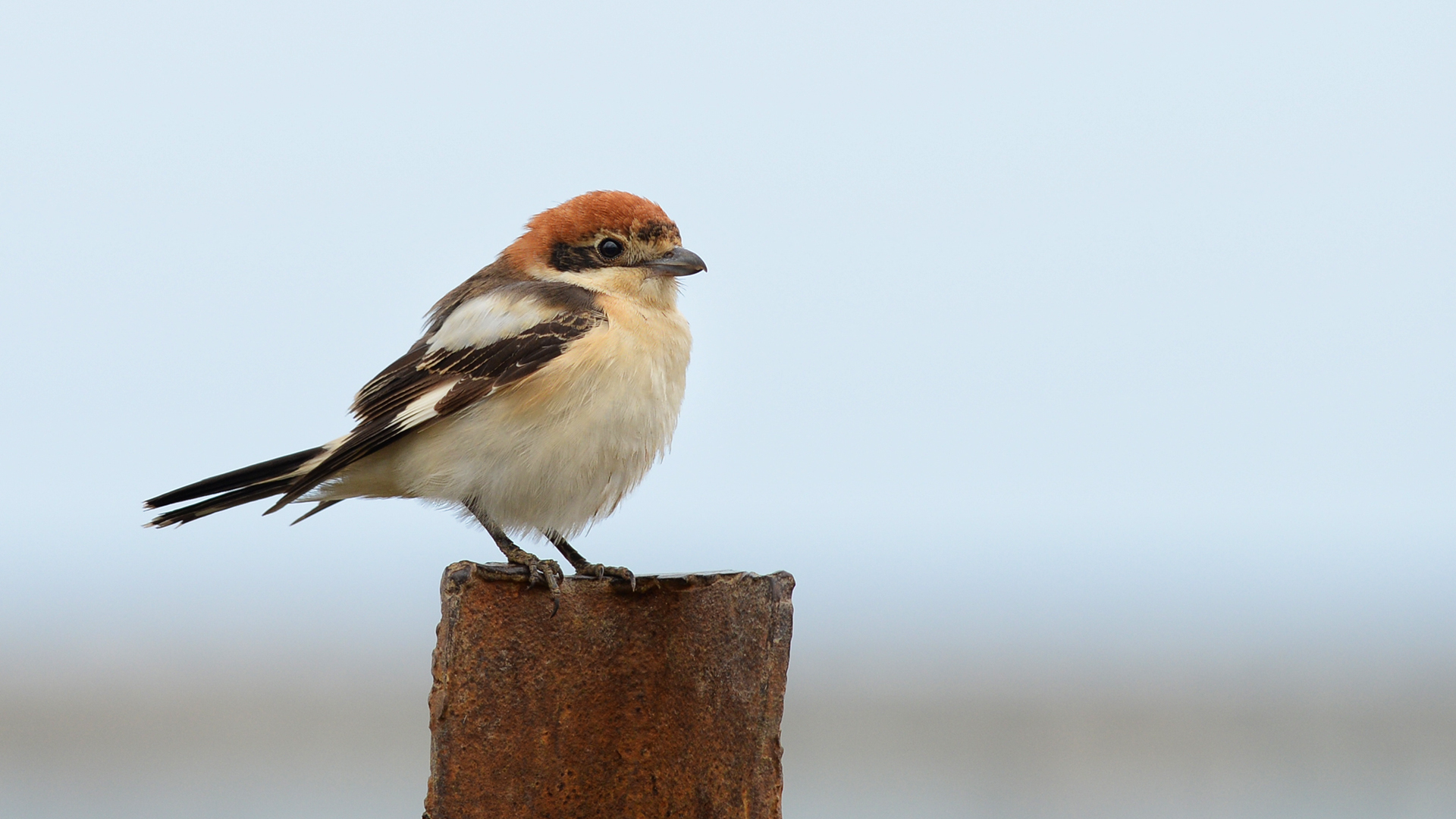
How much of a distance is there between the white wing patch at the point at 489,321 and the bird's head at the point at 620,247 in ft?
1.12

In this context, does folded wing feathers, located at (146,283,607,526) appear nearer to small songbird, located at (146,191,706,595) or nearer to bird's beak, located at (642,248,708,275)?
small songbird, located at (146,191,706,595)

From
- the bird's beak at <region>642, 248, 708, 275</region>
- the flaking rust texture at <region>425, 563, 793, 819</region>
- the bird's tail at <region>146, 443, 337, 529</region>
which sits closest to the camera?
the flaking rust texture at <region>425, 563, 793, 819</region>

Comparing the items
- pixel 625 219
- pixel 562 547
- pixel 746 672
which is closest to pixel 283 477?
pixel 562 547

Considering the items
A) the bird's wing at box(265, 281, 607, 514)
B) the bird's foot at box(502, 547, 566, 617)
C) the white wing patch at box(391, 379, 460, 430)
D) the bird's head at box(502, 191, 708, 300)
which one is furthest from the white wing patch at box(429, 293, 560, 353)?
the bird's foot at box(502, 547, 566, 617)

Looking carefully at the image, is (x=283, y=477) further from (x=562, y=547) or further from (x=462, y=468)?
(x=562, y=547)

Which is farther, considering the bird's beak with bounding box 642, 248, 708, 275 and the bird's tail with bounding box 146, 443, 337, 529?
the bird's beak with bounding box 642, 248, 708, 275

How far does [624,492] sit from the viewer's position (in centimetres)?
472

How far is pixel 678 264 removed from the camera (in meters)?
4.89

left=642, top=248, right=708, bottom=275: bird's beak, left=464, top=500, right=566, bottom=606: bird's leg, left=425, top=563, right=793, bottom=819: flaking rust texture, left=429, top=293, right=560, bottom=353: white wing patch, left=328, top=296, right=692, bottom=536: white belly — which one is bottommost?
left=425, top=563, right=793, bottom=819: flaking rust texture

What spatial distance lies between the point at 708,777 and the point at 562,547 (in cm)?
199

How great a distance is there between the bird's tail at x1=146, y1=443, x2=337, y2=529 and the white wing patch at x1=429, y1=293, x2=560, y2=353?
56 centimetres

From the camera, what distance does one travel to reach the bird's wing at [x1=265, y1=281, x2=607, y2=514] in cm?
441

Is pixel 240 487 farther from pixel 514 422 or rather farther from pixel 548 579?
pixel 548 579

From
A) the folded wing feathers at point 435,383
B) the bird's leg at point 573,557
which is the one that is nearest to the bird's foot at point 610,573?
the bird's leg at point 573,557
